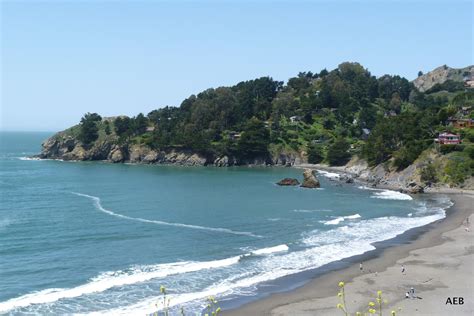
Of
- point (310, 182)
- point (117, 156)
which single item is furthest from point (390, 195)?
point (117, 156)

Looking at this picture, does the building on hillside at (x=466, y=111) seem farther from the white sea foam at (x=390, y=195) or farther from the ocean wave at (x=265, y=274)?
the ocean wave at (x=265, y=274)

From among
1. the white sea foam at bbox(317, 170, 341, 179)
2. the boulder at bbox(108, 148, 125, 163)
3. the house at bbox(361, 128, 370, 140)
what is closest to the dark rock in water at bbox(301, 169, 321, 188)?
the white sea foam at bbox(317, 170, 341, 179)

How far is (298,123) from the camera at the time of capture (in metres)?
149

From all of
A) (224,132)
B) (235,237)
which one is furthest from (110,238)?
(224,132)

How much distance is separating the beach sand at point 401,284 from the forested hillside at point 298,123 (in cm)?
5182

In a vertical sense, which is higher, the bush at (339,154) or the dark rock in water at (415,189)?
the bush at (339,154)

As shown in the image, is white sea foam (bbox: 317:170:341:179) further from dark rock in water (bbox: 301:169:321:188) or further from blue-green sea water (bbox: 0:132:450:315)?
dark rock in water (bbox: 301:169:321:188)

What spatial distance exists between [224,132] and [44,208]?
3190 inches

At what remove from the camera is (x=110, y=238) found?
4975 cm

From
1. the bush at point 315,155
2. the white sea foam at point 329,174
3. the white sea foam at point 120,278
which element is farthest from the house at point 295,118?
the white sea foam at point 120,278

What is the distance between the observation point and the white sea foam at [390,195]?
78250 mm

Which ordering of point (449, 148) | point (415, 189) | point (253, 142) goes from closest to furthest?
point (415, 189) < point (449, 148) < point (253, 142)

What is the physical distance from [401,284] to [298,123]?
114108mm

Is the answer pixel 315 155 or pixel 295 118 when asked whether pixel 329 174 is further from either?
pixel 295 118
